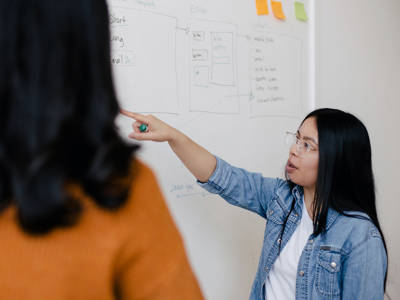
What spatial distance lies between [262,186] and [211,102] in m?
0.37

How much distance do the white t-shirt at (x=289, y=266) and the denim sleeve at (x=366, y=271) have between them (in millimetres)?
147

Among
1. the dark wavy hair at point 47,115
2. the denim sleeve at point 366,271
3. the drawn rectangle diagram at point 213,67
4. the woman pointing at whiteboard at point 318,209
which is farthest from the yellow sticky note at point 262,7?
the dark wavy hair at point 47,115

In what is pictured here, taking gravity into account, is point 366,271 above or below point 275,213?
below

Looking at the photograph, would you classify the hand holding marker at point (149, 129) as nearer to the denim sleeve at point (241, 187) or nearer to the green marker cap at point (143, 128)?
the green marker cap at point (143, 128)

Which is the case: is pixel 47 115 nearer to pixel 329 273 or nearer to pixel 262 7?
pixel 329 273

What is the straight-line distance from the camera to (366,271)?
1.10 m

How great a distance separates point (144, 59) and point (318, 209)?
73 centimetres

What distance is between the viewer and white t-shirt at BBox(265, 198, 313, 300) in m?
1.21

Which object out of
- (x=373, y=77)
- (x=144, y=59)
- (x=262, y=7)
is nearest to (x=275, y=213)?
(x=144, y=59)

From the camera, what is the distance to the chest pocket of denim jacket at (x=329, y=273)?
1.15 meters

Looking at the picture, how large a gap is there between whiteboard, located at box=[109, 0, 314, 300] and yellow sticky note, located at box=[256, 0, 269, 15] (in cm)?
2

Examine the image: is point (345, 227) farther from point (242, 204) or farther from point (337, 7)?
point (337, 7)

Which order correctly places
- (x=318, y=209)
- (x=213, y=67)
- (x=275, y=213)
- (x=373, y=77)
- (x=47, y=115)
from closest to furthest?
(x=47, y=115) → (x=318, y=209) → (x=275, y=213) → (x=213, y=67) → (x=373, y=77)

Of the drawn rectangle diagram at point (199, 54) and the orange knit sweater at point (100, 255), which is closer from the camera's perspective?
the orange knit sweater at point (100, 255)
